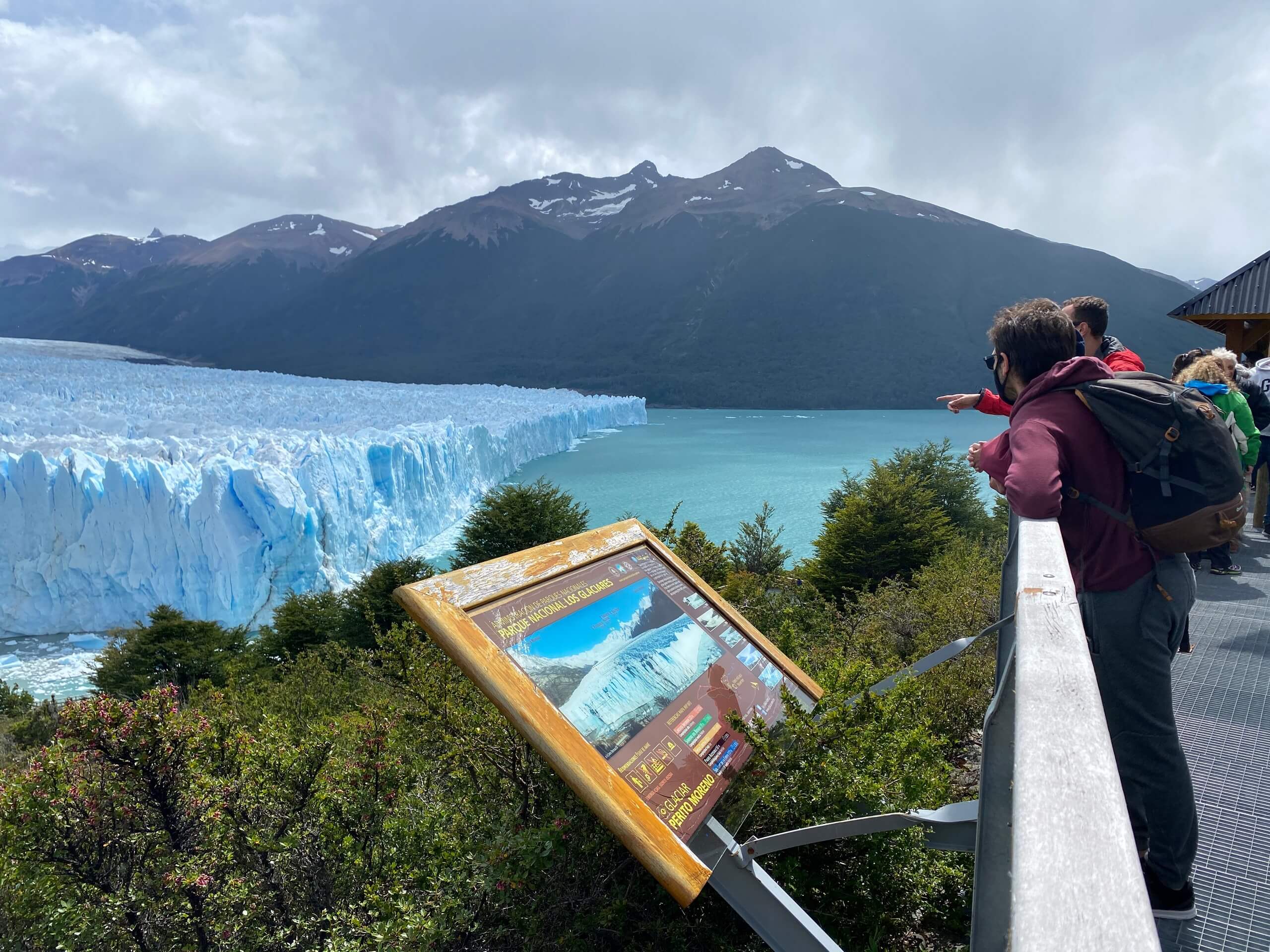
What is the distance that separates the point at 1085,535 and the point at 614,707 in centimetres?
115

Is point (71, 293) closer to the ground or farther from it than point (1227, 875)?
farther from it

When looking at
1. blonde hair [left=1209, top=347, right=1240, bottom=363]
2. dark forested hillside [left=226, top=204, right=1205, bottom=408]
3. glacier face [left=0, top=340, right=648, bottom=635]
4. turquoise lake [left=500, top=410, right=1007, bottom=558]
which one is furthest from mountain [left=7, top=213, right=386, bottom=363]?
blonde hair [left=1209, top=347, right=1240, bottom=363]

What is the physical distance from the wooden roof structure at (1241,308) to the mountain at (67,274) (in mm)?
160163

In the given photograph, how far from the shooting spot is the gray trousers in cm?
163

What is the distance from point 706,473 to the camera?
1118 inches

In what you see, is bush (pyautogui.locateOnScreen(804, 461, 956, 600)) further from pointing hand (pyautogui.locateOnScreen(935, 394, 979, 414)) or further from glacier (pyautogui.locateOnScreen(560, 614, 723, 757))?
glacier (pyautogui.locateOnScreen(560, 614, 723, 757))

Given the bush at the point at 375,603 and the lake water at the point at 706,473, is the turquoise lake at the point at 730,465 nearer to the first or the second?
the lake water at the point at 706,473

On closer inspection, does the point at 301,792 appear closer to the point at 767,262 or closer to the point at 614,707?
the point at 614,707

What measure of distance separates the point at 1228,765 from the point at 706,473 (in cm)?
2593

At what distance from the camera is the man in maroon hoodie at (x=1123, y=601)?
5.29 ft

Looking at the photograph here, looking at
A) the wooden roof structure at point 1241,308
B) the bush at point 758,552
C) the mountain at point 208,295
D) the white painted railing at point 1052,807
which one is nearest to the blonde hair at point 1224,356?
the white painted railing at point 1052,807

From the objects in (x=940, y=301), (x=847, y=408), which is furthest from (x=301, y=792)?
(x=940, y=301)

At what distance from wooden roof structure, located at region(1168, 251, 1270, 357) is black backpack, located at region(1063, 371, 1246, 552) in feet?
37.4

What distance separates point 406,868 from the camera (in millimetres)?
2004
